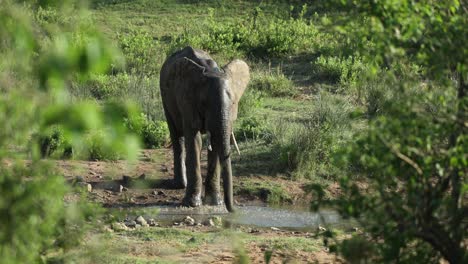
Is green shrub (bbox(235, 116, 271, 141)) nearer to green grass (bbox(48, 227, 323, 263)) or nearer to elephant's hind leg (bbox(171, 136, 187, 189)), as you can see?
elephant's hind leg (bbox(171, 136, 187, 189))

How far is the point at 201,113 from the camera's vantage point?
43.9 feet

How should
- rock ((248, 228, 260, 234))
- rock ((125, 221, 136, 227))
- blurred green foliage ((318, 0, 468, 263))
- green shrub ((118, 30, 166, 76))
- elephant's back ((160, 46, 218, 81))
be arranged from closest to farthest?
1. blurred green foliage ((318, 0, 468, 263))
2. rock ((125, 221, 136, 227))
3. rock ((248, 228, 260, 234))
4. elephant's back ((160, 46, 218, 81))
5. green shrub ((118, 30, 166, 76))

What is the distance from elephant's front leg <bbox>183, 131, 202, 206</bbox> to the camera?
13.4m

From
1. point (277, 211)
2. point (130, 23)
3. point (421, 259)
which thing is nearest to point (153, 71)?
point (130, 23)

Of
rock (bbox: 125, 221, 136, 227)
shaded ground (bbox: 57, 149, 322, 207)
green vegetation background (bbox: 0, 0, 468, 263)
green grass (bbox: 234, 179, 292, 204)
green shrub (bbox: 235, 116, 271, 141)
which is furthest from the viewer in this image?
green shrub (bbox: 235, 116, 271, 141)

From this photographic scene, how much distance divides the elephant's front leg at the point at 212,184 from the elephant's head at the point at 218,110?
10.7 inches

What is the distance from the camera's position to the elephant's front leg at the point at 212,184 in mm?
13633

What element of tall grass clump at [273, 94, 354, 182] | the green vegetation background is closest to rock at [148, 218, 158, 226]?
the green vegetation background

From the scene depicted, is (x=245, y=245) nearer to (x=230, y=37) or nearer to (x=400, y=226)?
(x=400, y=226)

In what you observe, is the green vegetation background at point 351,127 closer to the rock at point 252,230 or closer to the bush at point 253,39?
the rock at point 252,230

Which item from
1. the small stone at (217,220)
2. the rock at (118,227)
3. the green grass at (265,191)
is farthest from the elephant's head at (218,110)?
the rock at (118,227)

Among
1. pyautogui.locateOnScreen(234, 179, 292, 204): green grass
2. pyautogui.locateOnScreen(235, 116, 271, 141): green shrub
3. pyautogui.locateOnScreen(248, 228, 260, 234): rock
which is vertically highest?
pyautogui.locateOnScreen(235, 116, 271, 141): green shrub

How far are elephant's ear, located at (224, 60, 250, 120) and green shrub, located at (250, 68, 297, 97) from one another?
5662 mm

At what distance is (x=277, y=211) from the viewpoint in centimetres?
1374
